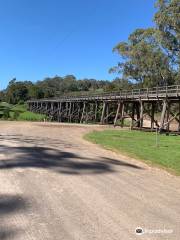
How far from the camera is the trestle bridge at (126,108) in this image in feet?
112

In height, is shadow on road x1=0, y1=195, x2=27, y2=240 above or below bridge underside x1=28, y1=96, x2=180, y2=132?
below

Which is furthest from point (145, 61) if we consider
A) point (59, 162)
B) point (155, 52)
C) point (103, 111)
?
point (59, 162)

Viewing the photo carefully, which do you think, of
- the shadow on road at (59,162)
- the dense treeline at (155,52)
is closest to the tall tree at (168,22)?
the dense treeline at (155,52)

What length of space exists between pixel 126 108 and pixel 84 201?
44856 mm

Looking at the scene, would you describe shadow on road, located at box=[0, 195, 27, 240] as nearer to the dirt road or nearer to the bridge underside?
the dirt road

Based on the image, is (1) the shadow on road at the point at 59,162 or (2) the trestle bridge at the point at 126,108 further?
(2) the trestle bridge at the point at 126,108

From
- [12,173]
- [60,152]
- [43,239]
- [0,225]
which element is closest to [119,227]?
[43,239]

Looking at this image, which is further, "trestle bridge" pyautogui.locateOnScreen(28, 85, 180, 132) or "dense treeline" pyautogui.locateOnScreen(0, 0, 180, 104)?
"dense treeline" pyautogui.locateOnScreen(0, 0, 180, 104)

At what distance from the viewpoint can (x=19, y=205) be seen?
7258 mm

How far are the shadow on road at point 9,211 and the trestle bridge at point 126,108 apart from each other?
2471cm

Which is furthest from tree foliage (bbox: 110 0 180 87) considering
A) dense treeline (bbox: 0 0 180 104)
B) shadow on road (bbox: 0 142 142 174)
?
shadow on road (bbox: 0 142 142 174)

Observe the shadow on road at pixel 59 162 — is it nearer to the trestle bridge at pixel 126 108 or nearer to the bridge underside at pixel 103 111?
the trestle bridge at pixel 126 108

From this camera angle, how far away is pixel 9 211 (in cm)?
684

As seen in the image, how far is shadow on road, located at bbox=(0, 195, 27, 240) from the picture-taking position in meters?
5.79
